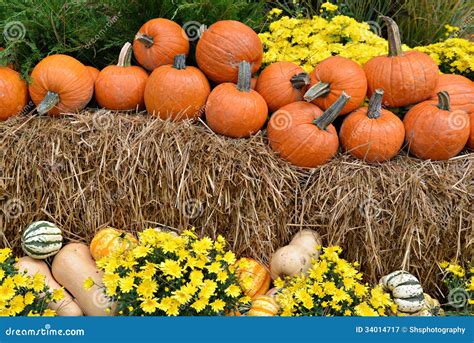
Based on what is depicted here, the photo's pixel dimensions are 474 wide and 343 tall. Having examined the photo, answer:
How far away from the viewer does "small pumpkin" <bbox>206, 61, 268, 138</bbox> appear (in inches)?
118

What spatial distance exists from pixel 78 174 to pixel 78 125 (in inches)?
11.0

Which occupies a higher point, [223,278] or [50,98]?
[50,98]

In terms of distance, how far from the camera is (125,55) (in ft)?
10.8

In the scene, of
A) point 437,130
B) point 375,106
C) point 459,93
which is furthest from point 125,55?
point 459,93

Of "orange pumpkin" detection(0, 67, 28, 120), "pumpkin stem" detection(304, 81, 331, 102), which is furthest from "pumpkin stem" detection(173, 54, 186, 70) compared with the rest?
"orange pumpkin" detection(0, 67, 28, 120)

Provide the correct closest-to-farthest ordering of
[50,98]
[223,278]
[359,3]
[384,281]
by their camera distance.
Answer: [223,278]
[384,281]
[50,98]
[359,3]

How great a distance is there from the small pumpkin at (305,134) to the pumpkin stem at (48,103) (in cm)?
120

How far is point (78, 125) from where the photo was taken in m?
3.01

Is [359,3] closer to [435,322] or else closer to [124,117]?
[124,117]

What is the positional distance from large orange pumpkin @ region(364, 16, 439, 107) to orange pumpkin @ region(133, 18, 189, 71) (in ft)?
3.74

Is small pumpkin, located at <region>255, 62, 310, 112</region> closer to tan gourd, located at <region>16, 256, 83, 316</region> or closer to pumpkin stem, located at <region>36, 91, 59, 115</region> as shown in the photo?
pumpkin stem, located at <region>36, 91, 59, 115</region>

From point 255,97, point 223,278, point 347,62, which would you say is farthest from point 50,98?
point 347,62

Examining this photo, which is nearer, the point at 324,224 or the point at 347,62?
the point at 324,224

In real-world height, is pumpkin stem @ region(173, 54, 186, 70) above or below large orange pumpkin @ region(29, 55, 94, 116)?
above
